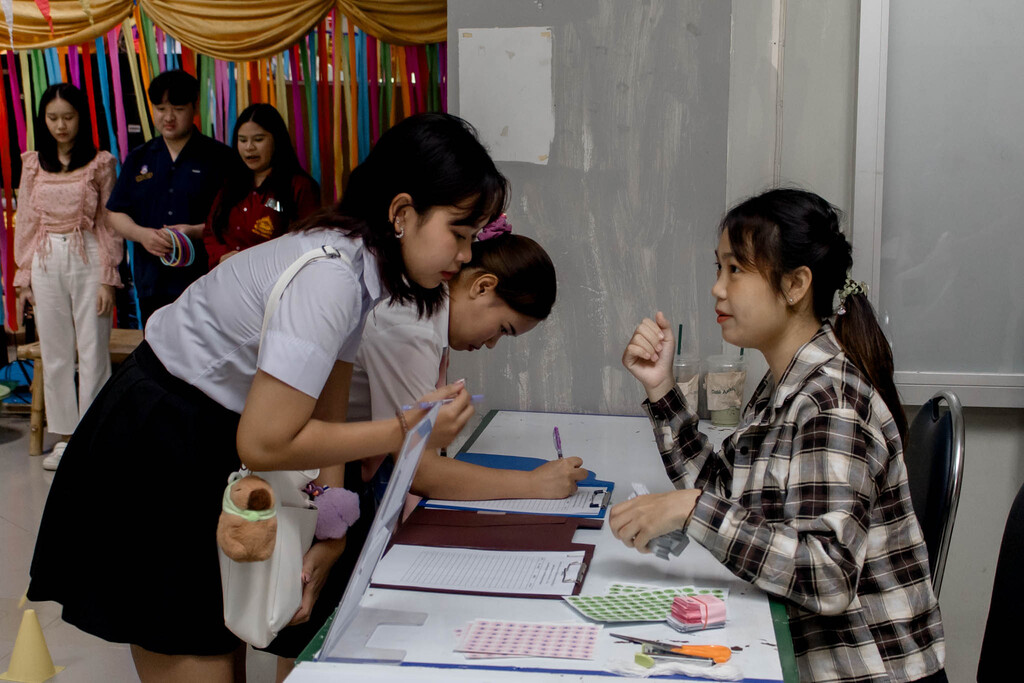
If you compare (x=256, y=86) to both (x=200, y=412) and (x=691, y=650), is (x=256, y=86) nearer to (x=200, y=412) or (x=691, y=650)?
(x=200, y=412)

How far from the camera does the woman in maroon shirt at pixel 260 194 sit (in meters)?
3.88

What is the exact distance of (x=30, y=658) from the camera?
2400 millimetres

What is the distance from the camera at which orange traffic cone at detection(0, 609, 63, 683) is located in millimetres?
2389

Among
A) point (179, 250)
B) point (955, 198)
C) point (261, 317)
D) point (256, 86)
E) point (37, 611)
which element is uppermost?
point (256, 86)

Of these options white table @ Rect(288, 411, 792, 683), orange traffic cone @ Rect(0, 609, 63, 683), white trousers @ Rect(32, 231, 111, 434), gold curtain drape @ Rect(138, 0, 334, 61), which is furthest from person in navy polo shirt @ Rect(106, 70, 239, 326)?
white table @ Rect(288, 411, 792, 683)

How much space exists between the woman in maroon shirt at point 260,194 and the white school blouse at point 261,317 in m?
2.60

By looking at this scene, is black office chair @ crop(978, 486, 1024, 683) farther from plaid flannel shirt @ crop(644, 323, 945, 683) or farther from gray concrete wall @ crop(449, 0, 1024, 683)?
gray concrete wall @ crop(449, 0, 1024, 683)

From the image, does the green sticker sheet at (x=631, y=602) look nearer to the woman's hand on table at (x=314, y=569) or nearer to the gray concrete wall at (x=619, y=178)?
the woman's hand on table at (x=314, y=569)

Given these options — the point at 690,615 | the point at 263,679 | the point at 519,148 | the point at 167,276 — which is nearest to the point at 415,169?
the point at 690,615

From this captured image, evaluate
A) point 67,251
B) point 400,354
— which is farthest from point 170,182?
point 400,354

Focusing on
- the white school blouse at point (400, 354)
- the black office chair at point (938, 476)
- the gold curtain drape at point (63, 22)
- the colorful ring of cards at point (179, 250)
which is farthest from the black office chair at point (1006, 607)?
the gold curtain drape at point (63, 22)

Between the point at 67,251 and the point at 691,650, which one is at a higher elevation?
the point at 67,251

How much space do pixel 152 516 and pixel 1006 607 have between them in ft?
4.02

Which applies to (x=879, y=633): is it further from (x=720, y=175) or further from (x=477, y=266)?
(x=720, y=175)
